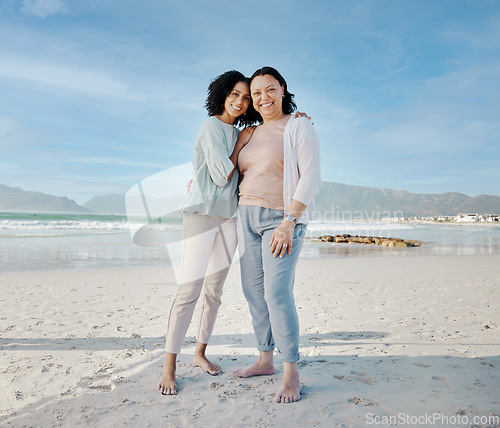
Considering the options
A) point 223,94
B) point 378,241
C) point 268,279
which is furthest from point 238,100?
point 378,241

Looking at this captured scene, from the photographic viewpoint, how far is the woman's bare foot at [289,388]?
2293 mm

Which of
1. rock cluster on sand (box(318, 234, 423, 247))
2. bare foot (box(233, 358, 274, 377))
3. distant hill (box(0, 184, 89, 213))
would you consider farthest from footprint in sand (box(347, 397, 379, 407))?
distant hill (box(0, 184, 89, 213))

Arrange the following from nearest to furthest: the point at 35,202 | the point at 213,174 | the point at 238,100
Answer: the point at 213,174, the point at 238,100, the point at 35,202

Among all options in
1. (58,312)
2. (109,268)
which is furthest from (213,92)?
(109,268)

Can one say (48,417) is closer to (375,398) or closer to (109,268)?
(375,398)

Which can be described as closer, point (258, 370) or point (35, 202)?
point (258, 370)

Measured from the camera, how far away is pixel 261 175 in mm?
2518

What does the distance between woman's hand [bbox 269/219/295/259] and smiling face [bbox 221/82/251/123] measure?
37.4 inches

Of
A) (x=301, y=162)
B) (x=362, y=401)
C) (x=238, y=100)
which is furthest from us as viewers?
(x=238, y=100)

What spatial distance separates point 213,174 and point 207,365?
1.41 meters


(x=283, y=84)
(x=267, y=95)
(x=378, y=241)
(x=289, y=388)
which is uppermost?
(x=283, y=84)

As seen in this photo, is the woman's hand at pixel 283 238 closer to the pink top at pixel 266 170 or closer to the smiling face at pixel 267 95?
the pink top at pixel 266 170

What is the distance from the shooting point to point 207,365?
2.83 meters

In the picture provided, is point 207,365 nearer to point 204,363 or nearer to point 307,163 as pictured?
point 204,363
